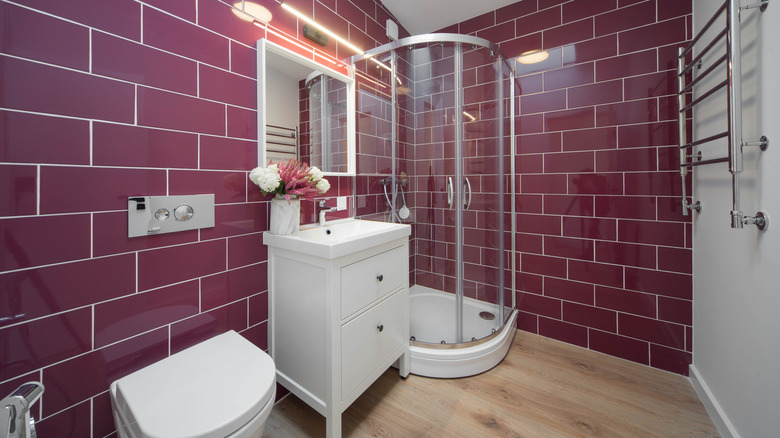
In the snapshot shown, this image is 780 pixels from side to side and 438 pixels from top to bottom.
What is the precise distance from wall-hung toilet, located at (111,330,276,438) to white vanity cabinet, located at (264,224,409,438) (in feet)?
0.86

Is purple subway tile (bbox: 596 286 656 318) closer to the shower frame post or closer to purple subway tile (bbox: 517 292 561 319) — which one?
purple subway tile (bbox: 517 292 561 319)

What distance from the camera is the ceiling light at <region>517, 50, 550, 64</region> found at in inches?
82.0

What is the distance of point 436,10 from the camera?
2281 mm

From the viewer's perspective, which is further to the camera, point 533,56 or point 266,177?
point 533,56

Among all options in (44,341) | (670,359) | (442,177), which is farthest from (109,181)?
(670,359)

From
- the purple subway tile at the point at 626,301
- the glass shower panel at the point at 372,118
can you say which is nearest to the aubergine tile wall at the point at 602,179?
the purple subway tile at the point at 626,301

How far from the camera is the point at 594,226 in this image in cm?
196

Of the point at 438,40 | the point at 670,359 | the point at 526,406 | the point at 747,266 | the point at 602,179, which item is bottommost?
the point at 526,406

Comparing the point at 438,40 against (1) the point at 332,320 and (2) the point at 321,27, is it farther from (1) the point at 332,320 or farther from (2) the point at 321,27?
(1) the point at 332,320

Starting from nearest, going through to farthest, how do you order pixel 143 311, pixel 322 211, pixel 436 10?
pixel 143 311 < pixel 322 211 < pixel 436 10

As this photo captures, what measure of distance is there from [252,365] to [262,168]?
814 mm

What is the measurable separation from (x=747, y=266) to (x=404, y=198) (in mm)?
1613

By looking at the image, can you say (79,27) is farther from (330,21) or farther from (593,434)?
(593,434)

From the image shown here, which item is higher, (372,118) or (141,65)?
(372,118)
